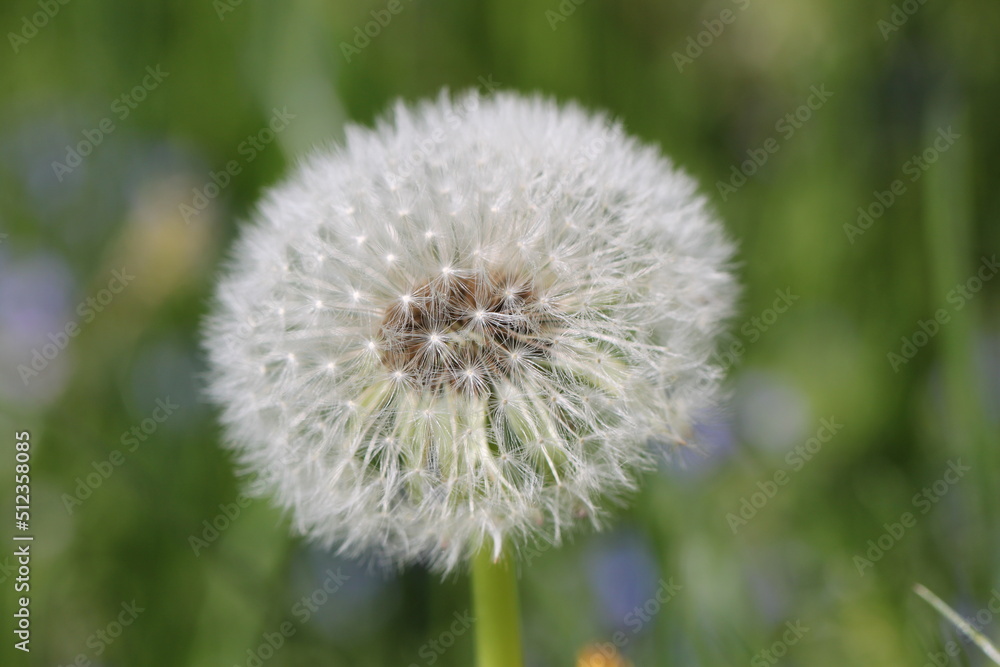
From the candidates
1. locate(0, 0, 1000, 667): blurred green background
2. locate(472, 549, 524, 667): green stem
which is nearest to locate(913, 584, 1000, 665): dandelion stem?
locate(0, 0, 1000, 667): blurred green background

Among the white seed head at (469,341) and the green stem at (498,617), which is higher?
the white seed head at (469,341)

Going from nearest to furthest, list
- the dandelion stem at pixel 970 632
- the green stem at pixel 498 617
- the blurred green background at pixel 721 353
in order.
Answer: the dandelion stem at pixel 970 632 < the green stem at pixel 498 617 < the blurred green background at pixel 721 353

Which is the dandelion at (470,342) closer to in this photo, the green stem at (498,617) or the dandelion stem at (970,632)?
the green stem at (498,617)

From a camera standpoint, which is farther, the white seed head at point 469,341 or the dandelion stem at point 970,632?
the white seed head at point 469,341

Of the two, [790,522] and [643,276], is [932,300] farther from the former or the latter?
[643,276]

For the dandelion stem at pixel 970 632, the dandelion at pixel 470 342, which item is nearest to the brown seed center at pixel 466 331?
the dandelion at pixel 470 342

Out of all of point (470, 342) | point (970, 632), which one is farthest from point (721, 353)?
point (970, 632)

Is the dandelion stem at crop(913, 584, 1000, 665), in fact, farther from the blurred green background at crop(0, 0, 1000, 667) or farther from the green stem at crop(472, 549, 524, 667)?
the green stem at crop(472, 549, 524, 667)

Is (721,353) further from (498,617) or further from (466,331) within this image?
(498,617)
